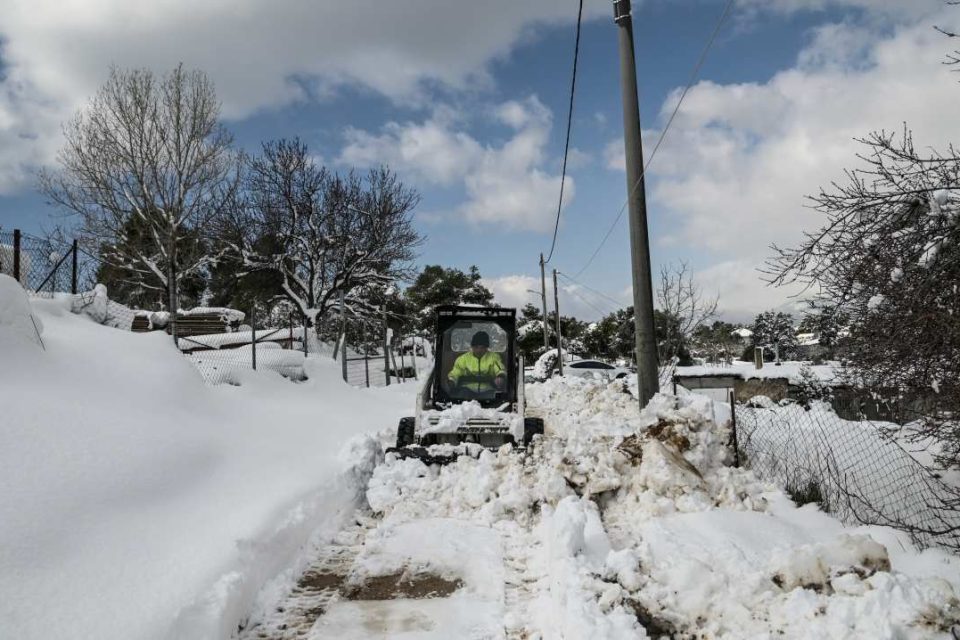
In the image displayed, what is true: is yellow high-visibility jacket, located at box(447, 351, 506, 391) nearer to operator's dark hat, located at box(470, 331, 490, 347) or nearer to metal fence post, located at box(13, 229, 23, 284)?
operator's dark hat, located at box(470, 331, 490, 347)

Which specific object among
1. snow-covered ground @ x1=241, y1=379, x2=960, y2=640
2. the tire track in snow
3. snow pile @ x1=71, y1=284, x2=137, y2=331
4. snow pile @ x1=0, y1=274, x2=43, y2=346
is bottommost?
the tire track in snow

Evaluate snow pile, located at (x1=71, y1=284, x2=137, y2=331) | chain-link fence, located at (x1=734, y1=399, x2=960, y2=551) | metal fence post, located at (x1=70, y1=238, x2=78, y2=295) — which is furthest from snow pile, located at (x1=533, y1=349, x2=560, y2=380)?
chain-link fence, located at (x1=734, y1=399, x2=960, y2=551)

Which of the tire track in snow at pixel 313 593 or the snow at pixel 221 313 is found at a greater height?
the snow at pixel 221 313

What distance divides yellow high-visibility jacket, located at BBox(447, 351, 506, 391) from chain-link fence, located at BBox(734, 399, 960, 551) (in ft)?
11.8

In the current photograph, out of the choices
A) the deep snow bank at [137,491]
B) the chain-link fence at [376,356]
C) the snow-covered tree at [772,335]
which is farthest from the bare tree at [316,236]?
the snow-covered tree at [772,335]

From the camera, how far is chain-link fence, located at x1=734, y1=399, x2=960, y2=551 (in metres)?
5.72

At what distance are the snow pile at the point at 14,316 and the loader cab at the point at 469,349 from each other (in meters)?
5.24

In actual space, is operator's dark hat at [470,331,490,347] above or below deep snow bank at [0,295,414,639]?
above

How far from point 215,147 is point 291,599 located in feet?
81.6

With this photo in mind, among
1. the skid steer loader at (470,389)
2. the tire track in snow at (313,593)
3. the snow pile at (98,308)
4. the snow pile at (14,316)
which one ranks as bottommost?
the tire track in snow at (313,593)

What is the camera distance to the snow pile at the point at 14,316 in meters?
6.69

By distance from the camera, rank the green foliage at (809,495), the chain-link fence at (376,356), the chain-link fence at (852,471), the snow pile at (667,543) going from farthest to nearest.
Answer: the chain-link fence at (376,356)
the green foliage at (809,495)
the chain-link fence at (852,471)
the snow pile at (667,543)

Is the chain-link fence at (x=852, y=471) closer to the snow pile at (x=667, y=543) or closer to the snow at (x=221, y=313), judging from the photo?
the snow pile at (x=667, y=543)

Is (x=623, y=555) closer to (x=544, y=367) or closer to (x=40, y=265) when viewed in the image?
(x=40, y=265)
